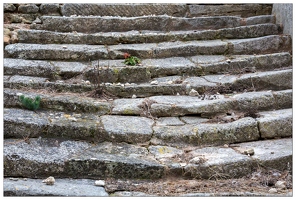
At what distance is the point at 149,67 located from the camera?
434 cm

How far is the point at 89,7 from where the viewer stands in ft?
18.8

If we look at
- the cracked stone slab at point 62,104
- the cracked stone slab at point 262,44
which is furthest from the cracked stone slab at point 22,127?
the cracked stone slab at point 262,44

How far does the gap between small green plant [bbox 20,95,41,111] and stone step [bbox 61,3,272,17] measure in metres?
2.66

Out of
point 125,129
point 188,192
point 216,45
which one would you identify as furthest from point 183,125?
point 216,45

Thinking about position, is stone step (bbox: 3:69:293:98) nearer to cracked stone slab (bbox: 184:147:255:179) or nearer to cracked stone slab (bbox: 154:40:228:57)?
cracked stone slab (bbox: 154:40:228:57)

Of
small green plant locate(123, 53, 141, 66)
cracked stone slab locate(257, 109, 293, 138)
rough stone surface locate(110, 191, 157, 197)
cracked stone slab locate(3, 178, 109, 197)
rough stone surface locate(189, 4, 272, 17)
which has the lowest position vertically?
rough stone surface locate(110, 191, 157, 197)

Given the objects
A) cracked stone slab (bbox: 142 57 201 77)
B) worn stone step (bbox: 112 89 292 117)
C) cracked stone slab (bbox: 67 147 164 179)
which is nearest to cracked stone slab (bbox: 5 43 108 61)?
cracked stone slab (bbox: 142 57 201 77)

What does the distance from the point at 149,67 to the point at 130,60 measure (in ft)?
0.99

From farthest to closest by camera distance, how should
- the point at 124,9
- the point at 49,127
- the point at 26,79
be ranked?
the point at 124,9
the point at 26,79
the point at 49,127

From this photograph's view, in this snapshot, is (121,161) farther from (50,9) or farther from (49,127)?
(50,9)

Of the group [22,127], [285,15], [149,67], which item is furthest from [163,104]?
[285,15]

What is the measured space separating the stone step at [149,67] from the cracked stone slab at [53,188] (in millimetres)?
1745

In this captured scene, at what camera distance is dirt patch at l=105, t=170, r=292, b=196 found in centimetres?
262

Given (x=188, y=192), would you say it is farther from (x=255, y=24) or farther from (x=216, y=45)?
(x=255, y=24)
